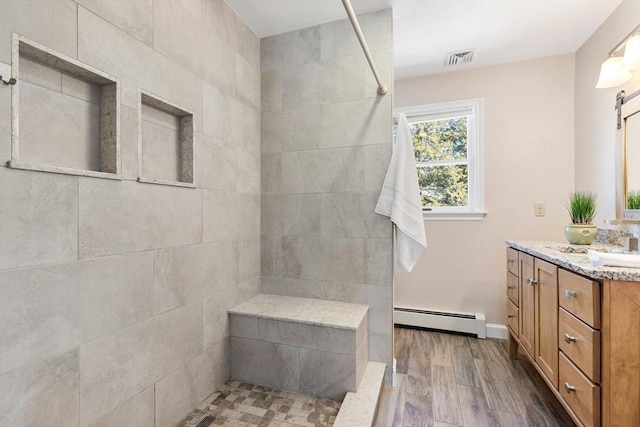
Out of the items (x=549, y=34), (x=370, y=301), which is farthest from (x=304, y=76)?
(x=549, y=34)

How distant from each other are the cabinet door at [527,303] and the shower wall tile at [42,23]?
244 centimetres

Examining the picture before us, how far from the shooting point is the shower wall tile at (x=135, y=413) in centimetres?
111

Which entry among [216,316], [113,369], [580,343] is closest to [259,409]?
[216,316]

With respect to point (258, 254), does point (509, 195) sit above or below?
above

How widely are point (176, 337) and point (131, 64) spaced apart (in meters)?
1.23

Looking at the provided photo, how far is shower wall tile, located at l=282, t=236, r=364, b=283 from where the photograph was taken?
1.93 metres

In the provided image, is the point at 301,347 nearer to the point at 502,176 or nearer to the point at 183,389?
the point at 183,389

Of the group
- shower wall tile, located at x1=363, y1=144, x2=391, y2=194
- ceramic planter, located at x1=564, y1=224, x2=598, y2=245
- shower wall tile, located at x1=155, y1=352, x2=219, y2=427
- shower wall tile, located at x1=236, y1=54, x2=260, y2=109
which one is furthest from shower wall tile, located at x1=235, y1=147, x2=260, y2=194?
ceramic planter, located at x1=564, y1=224, x2=598, y2=245

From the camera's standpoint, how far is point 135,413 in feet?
3.95

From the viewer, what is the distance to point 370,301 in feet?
6.20

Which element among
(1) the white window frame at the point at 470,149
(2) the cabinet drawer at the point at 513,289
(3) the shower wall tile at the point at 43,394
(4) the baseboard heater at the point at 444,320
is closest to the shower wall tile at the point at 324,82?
(1) the white window frame at the point at 470,149

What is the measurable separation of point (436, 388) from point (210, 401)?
1345 millimetres

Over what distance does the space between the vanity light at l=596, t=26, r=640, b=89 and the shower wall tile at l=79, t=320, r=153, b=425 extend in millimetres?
2854

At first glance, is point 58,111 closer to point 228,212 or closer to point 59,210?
point 59,210
